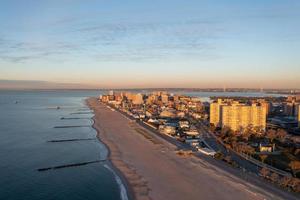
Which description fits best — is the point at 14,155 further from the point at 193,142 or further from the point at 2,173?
the point at 193,142

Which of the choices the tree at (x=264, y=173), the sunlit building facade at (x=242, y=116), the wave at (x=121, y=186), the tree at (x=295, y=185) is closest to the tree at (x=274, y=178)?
the tree at (x=264, y=173)

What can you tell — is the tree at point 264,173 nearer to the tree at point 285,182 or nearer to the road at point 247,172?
the road at point 247,172

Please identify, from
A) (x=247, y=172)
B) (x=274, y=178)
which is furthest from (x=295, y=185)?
(x=247, y=172)

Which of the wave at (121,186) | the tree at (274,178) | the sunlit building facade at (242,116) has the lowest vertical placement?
the wave at (121,186)

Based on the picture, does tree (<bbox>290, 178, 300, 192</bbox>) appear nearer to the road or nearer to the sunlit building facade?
the road

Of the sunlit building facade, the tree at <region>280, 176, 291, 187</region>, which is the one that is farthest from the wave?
the sunlit building facade

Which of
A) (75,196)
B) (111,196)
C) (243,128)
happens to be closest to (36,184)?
(75,196)

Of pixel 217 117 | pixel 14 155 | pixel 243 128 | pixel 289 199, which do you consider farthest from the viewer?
pixel 217 117

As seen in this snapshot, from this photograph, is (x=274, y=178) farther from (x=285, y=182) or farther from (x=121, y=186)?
(x=121, y=186)
